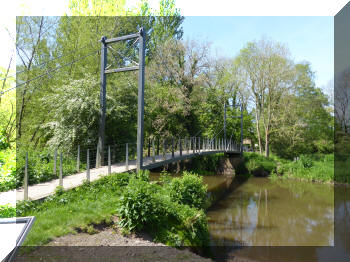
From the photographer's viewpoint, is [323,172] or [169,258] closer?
[169,258]

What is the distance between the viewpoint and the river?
7148mm

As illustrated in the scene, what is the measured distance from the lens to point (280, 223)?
31.9ft

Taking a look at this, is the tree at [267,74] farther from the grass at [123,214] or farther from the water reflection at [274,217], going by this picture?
the grass at [123,214]

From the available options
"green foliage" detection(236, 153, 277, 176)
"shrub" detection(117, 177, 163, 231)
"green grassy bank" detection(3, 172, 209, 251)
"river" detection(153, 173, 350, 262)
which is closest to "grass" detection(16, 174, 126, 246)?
"green grassy bank" detection(3, 172, 209, 251)

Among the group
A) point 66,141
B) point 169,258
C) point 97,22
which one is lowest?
point 169,258

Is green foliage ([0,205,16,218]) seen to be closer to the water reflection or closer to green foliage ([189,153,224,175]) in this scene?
the water reflection

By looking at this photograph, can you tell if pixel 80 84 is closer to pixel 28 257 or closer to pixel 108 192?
pixel 108 192

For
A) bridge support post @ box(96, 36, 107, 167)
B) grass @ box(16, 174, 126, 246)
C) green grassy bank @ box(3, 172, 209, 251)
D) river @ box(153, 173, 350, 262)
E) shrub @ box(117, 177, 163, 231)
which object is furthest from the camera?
bridge support post @ box(96, 36, 107, 167)

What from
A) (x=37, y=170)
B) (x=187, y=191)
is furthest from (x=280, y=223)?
(x=37, y=170)

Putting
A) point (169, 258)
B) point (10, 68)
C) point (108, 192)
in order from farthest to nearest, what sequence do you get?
point (10, 68) → point (108, 192) → point (169, 258)

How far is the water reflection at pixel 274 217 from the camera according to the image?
321 inches

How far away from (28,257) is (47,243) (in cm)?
44

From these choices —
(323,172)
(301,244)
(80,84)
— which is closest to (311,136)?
A: (323,172)

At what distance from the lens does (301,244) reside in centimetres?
788
